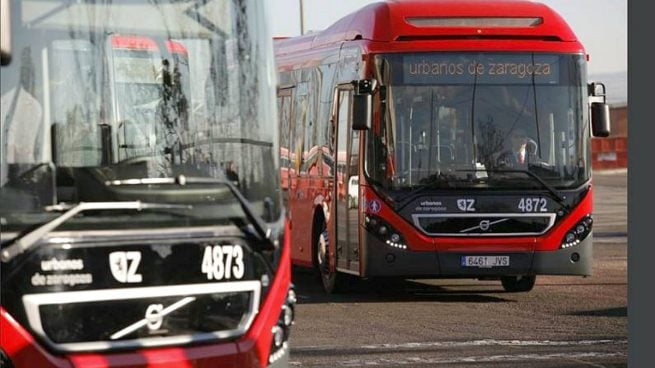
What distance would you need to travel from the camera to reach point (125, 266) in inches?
331

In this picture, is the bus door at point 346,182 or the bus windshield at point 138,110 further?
the bus door at point 346,182

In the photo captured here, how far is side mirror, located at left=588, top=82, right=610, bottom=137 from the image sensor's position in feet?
61.8

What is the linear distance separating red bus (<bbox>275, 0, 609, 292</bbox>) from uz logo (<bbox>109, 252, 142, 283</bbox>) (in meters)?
9.95

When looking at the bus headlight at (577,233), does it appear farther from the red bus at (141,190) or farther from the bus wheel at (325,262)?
the red bus at (141,190)

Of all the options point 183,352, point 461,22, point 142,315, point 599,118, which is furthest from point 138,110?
point 599,118

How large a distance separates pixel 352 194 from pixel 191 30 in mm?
10282

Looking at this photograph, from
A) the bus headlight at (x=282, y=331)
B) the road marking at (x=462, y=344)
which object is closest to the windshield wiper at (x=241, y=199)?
the bus headlight at (x=282, y=331)

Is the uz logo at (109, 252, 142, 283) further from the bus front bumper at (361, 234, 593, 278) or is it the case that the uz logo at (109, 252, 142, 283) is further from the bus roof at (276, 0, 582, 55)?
the bus roof at (276, 0, 582, 55)

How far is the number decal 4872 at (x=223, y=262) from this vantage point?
866 centimetres

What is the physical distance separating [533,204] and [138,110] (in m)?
10.4

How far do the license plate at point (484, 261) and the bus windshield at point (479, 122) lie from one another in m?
0.79

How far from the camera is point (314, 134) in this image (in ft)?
69.7

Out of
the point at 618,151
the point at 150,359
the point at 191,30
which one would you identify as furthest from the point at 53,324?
the point at 618,151

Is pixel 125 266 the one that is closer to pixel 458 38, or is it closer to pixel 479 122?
pixel 479 122
